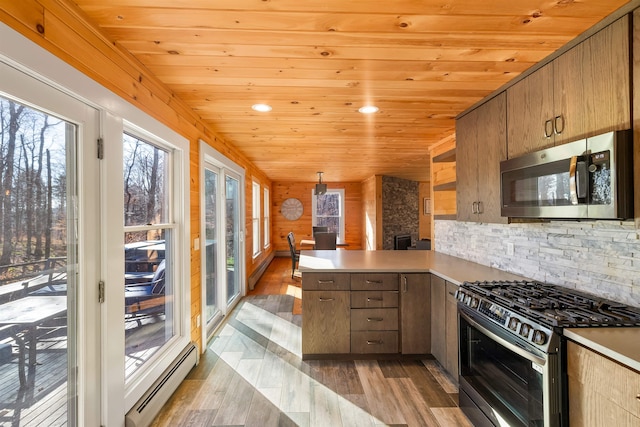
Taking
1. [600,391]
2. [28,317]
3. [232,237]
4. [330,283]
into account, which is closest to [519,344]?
[600,391]

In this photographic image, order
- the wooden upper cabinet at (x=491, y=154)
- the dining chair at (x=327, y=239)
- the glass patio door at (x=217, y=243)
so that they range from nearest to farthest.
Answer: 1. the wooden upper cabinet at (x=491, y=154)
2. the glass patio door at (x=217, y=243)
3. the dining chair at (x=327, y=239)

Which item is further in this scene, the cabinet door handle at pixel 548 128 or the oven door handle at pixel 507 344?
the cabinet door handle at pixel 548 128

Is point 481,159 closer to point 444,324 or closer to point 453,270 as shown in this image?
point 453,270

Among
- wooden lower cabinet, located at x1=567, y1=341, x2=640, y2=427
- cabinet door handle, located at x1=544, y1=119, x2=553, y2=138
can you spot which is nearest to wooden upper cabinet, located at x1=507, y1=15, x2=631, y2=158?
cabinet door handle, located at x1=544, y1=119, x2=553, y2=138

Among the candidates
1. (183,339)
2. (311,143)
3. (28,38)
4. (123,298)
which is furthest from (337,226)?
(28,38)

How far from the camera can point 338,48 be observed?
1.66 metres

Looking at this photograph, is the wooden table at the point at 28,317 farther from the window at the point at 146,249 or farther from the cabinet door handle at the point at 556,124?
the cabinet door handle at the point at 556,124

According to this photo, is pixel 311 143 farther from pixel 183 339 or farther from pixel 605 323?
pixel 605 323

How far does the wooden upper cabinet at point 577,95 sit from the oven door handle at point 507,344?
1.08 metres

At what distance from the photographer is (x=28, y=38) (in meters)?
1.13

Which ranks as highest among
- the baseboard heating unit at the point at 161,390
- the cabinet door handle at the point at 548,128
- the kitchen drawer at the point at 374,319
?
the cabinet door handle at the point at 548,128

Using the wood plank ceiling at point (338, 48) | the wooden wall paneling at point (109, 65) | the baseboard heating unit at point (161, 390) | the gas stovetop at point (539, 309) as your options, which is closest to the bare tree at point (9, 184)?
the wooden wall paneling at point (109, 65)

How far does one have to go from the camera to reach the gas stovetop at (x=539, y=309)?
4.35ft

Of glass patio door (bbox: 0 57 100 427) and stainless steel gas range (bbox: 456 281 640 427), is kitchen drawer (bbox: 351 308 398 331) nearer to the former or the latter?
stainless steel gas range (bbox: 456 281 640 427)
